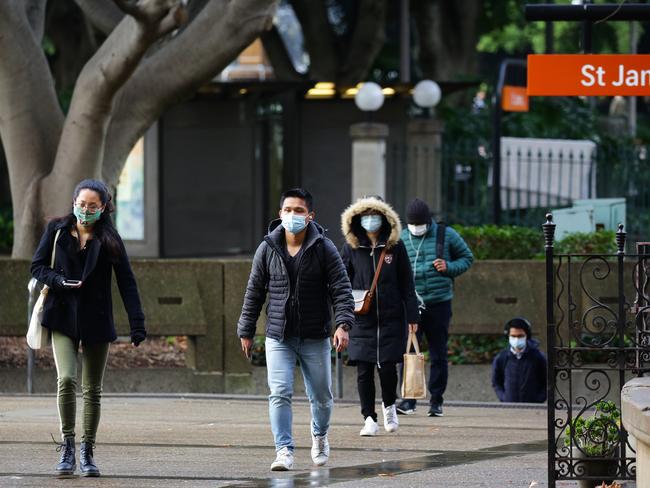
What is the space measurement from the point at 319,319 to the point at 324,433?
72cm

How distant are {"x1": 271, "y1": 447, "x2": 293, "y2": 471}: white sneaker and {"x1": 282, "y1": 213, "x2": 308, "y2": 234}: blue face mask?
1278mm

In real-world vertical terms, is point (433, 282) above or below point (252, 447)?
above

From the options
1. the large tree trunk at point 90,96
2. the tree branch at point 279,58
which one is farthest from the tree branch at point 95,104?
the tree branch at point 279,58

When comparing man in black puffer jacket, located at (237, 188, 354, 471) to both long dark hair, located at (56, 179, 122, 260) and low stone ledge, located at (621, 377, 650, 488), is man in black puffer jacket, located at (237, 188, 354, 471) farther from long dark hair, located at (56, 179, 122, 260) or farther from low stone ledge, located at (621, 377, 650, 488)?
low stone ledge, located at (621, 377, 650, 488)

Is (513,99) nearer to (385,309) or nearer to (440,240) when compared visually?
(440,240)

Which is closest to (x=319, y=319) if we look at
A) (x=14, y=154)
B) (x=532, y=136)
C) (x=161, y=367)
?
(x=161, y=367)

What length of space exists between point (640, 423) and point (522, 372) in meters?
6.41

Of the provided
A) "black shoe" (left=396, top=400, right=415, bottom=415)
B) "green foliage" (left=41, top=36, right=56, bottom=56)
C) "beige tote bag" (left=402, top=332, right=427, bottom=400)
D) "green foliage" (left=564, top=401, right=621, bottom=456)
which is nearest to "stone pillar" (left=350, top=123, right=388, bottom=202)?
"green foliage" (left=41, top=36, right=56, bottom=56)

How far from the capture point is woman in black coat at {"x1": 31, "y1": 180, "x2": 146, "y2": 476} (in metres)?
9.05

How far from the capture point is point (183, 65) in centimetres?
1703

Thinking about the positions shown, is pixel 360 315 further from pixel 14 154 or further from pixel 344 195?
pixel 344 195

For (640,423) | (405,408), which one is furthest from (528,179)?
(640,423)

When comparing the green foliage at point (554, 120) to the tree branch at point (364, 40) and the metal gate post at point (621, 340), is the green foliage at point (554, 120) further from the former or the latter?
the metal gate post at point (621, 340)

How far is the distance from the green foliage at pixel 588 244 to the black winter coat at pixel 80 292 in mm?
8539
